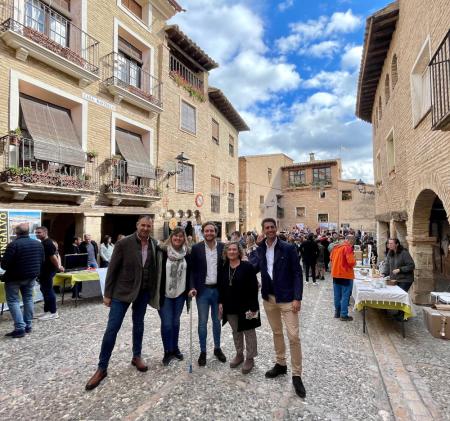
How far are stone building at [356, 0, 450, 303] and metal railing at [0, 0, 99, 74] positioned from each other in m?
9.08

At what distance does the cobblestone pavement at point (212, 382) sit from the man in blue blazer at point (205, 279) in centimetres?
51

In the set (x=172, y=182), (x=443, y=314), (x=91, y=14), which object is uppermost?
(x=91, y=14)

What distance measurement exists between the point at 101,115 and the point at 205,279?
9.06 m

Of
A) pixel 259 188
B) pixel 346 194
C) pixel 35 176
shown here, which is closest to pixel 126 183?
pixel 35 176

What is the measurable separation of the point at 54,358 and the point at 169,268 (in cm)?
219

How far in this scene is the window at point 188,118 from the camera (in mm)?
15234

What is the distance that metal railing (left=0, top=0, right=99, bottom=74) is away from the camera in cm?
805

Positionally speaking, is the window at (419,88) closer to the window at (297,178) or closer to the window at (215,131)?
the window at (215,131)

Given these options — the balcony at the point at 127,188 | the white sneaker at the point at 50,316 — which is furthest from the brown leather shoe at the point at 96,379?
the balcony at the point at 127,188

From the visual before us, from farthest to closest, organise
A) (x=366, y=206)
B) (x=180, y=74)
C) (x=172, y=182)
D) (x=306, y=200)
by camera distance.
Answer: (x=306, y=200) < (x=366, y=206) < (x=180, y=74) < (x=172, y=182)

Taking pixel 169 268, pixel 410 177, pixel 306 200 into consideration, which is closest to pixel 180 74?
pixel 410 177

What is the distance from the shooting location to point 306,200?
3319cm

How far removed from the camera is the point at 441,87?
4.60 meters

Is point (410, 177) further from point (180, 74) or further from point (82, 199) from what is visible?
point (180, 74)
